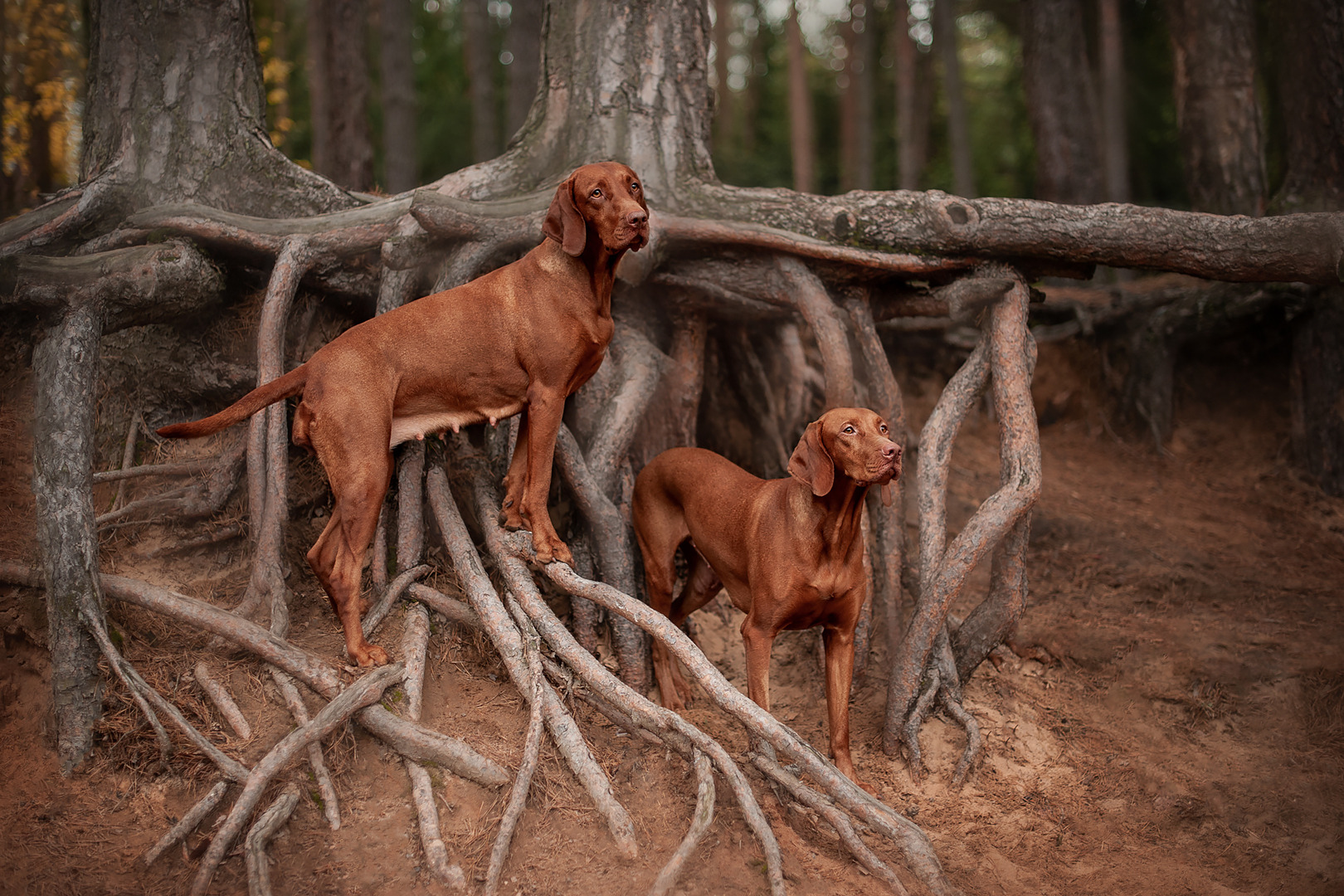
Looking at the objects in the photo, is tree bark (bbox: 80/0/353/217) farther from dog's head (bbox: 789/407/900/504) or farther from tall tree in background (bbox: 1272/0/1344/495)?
tall tree in background (bbox: 1272/0/1344/495)

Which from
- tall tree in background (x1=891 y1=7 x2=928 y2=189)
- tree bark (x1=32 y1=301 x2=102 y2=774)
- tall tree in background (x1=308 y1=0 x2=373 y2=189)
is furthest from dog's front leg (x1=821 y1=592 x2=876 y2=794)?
tall tree in background (x1=891 y1=7 x2=928 y2=189)

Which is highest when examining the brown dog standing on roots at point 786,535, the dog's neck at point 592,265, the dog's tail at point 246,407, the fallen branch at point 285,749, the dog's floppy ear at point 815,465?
the dog's neck at point 592,265

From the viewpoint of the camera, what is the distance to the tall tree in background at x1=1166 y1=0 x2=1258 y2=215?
9492 mm

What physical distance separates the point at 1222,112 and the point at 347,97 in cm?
993

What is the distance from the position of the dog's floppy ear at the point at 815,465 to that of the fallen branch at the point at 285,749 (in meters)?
2.19

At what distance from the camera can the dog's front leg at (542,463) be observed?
186 inches

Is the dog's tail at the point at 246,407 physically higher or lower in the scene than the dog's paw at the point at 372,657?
higher

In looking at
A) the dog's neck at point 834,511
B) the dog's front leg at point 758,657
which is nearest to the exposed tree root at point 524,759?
the dog's front leg at point 758,657

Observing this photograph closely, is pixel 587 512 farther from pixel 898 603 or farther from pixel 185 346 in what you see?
pixel 185 346

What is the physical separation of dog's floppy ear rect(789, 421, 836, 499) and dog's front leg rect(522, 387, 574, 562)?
1.21 m

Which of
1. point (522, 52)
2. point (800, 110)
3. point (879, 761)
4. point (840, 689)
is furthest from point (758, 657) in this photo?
point (800, 110)

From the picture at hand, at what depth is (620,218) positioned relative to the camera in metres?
4.33

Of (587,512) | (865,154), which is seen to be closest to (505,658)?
A: (587,512)

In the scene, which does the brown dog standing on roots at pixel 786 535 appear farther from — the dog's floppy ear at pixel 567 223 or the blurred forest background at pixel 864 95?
the blurred forest background at pixel 864 95
